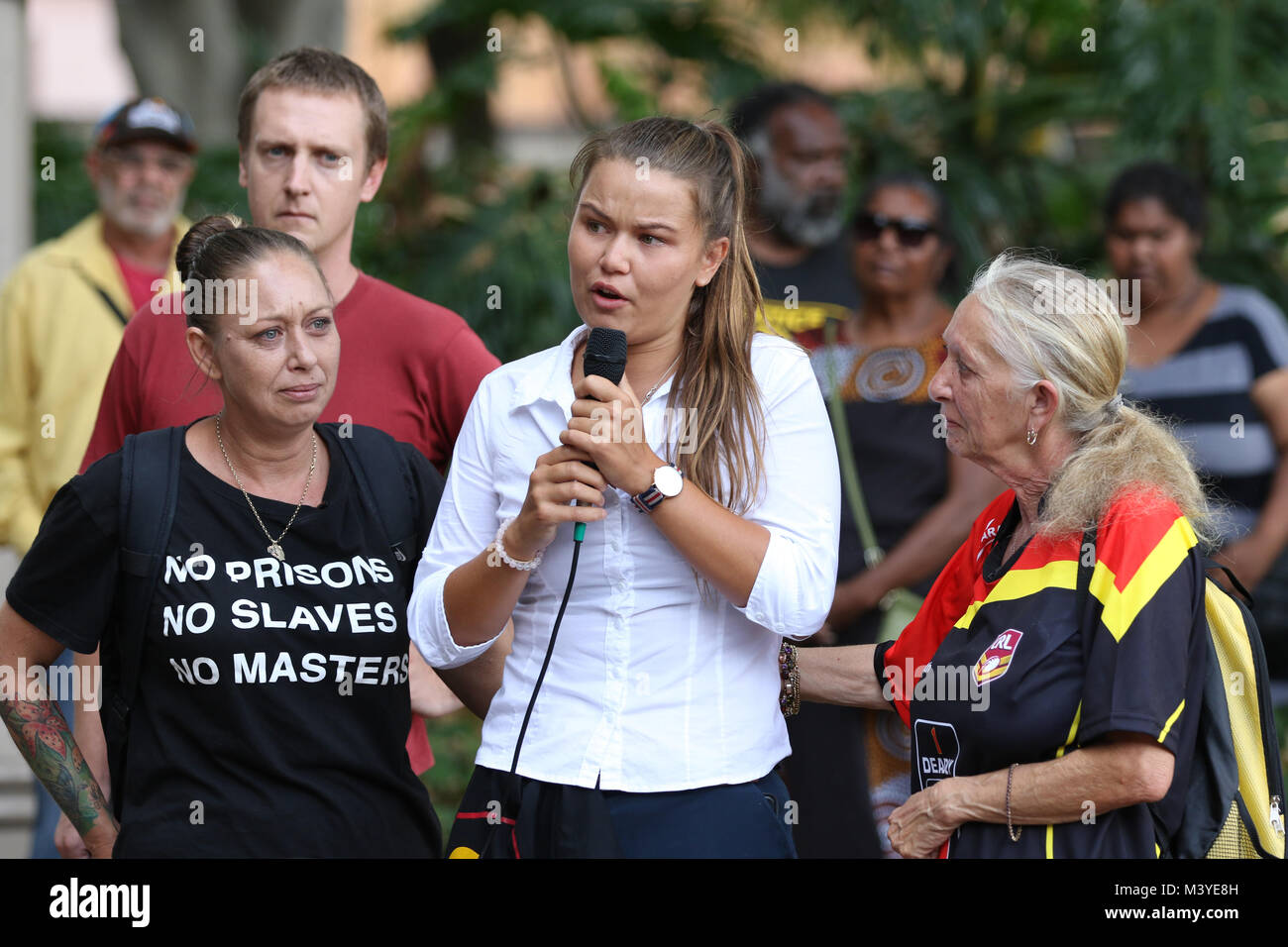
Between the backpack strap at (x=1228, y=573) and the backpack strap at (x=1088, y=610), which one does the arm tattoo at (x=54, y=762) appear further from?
the backpack strap at (x=1228, y=573)

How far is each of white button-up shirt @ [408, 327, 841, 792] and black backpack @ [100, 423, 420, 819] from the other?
0.25 metres

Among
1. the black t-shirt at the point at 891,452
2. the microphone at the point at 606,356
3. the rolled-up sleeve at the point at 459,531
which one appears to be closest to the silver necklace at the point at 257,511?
the rolled-up sleeve at the point at 459,531

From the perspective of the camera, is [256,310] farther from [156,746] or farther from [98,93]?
[98,93]

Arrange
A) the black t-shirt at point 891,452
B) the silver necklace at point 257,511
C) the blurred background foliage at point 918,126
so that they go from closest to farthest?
the silver necklace at point 257,511 → the black t-shirt at point 891,452 → the blurred background foliage at point 918,126

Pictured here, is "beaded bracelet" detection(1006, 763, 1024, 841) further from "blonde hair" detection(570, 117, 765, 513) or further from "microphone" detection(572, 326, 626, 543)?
"microphone" detection(572, 326, 626, 543)

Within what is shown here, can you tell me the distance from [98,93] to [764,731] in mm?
9239

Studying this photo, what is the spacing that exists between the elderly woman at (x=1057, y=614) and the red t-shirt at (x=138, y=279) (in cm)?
279

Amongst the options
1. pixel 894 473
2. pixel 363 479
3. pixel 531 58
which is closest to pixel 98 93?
pixel 531 58

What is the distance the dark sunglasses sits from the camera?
4414 millimetres

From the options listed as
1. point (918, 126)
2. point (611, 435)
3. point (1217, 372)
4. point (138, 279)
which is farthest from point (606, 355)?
point (918, 126)

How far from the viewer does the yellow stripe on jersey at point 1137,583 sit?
232 cm

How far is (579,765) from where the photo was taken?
91.0 inches

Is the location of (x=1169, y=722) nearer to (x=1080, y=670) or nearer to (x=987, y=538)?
(x=1080, y=670)
